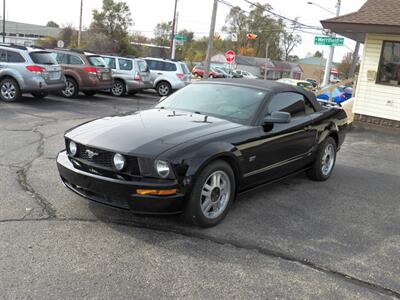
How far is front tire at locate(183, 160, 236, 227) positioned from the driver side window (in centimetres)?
123

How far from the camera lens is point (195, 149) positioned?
4.09 m

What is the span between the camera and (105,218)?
14.4 ft

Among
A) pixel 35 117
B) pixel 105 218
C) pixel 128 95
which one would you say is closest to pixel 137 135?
pixel 105 218

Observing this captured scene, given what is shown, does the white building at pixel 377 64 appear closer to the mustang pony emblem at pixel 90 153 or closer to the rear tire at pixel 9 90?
the rear tire at pixel 9 90

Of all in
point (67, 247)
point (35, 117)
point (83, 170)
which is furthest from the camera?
point (35, 117)

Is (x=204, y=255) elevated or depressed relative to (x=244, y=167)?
depressed

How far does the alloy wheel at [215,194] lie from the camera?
430 cm

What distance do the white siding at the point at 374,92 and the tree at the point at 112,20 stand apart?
48.1 metres

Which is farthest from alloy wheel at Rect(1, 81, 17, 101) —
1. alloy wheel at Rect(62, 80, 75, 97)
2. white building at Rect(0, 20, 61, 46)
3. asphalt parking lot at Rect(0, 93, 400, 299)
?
white building at Rect(0, 20, 61, 46)

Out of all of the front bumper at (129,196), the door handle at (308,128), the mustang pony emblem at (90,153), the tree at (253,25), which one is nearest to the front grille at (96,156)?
the mustang pony emblem at (90,153)

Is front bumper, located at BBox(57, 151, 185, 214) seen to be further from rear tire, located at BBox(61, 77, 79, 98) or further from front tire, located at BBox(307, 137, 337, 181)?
rear tire, located at BBox(61, 77, 79, 98)

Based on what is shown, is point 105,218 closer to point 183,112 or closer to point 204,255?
point 204,255

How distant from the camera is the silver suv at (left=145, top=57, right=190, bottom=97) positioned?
19094mm

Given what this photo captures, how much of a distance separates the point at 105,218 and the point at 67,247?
27.3 inches
